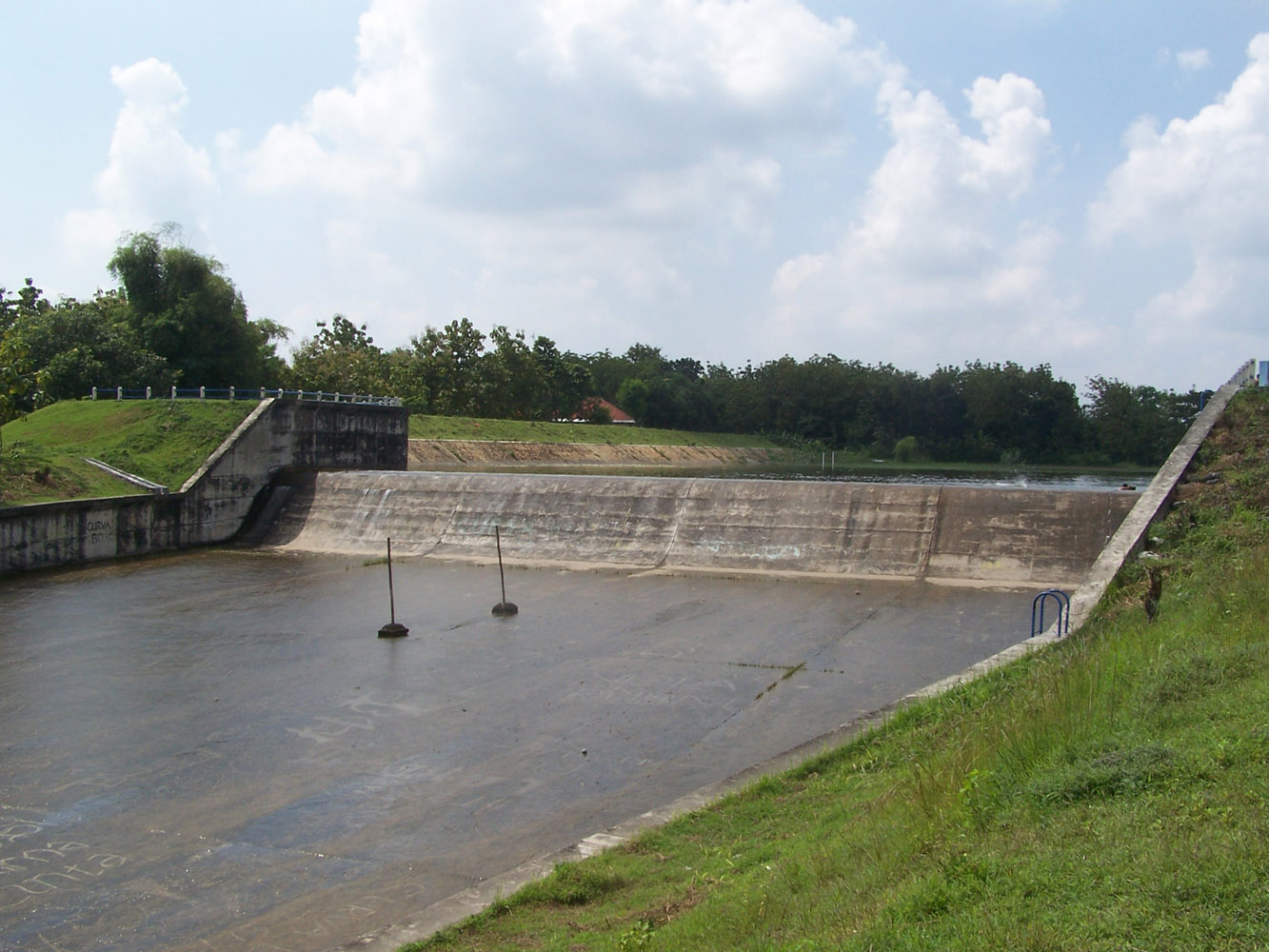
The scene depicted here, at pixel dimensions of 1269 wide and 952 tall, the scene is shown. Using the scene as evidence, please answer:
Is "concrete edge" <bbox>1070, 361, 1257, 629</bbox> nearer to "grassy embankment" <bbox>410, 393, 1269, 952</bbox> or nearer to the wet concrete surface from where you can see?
the wet concrete surface

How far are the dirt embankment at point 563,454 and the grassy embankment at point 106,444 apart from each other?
83.1ft

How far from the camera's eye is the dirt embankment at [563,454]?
2478 inches

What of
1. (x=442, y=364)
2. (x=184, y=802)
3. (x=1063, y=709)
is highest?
(x=442, y=364)

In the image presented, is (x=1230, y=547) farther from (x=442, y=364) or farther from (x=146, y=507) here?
(x=442, y=364)

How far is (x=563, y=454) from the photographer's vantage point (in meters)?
74.2

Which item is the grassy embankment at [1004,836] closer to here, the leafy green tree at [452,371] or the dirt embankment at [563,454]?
the dirt embankment at [563,454]

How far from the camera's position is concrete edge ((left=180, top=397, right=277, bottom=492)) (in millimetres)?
28250

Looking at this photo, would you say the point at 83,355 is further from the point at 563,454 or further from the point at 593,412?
the point at 593,412

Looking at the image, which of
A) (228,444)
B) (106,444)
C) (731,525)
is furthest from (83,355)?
(731,525)

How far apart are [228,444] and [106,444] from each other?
151 inches

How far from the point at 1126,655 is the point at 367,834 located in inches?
242

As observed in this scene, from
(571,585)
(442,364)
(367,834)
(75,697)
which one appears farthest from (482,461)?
(367,834)

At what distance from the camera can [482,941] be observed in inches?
222

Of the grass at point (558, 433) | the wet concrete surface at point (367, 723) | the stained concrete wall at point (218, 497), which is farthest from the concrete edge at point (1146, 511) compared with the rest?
the grass at point (558, 433)
